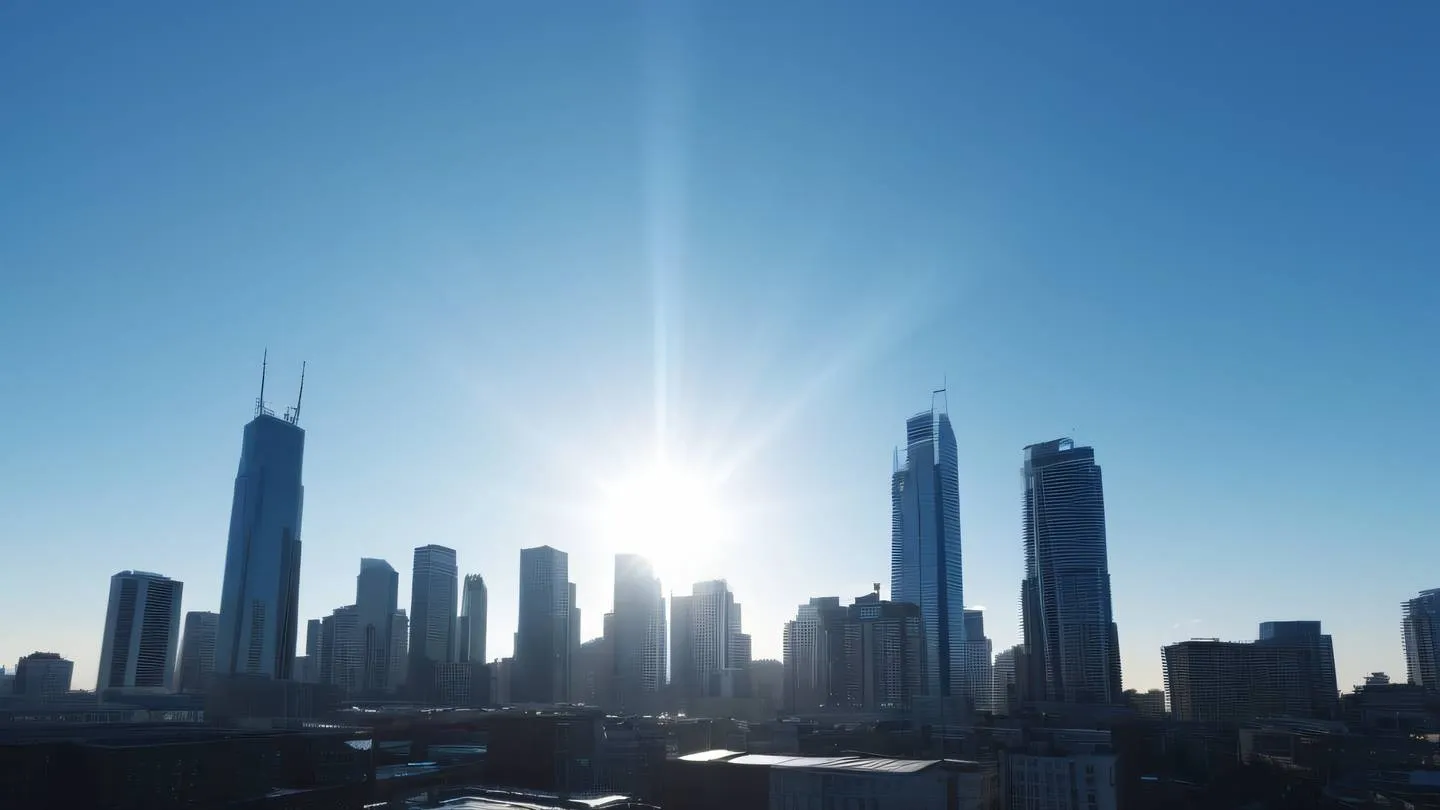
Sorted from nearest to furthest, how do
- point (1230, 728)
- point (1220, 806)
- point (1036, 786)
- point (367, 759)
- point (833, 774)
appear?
point (833, 774), point (367, 759), point (1036, 786), point (1220, 806), point (1230, 728)

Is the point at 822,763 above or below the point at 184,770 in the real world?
above

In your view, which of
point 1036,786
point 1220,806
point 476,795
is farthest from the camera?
point 1220,806

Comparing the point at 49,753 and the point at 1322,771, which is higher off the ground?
the point at 49,753

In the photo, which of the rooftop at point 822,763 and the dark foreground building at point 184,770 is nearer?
the rooftop at point 822,763

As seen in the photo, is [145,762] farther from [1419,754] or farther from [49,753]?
[1419,754]

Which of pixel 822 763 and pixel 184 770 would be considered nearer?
pixel 822 763

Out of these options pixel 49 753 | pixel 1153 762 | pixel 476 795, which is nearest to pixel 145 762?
pixel 49 753

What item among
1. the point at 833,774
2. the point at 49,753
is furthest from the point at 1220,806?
the point at 49,753

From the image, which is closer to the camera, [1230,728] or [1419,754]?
[1419,754]
